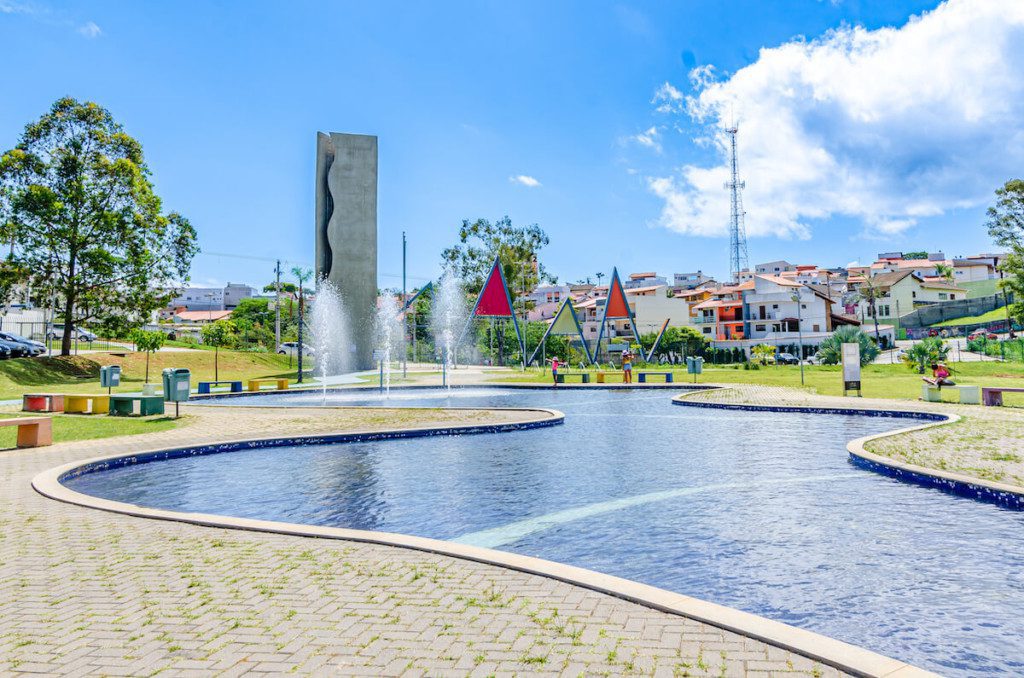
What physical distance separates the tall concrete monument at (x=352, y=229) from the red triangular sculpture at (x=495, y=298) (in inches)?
366

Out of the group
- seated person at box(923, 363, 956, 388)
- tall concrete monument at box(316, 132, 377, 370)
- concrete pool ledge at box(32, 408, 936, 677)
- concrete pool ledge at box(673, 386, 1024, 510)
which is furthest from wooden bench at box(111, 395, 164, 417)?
tall concrete monument at box(316, 132, 377, 370)

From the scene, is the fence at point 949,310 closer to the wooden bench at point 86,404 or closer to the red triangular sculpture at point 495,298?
the red triangular sculpture at point 495,298

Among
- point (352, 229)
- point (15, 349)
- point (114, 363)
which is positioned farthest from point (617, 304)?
point (15, 349)

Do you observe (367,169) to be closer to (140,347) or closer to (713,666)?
(140,347)

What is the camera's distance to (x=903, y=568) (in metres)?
6.01

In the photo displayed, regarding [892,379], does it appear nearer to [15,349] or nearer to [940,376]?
[940,376]

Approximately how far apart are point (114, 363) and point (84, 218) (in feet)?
34.3

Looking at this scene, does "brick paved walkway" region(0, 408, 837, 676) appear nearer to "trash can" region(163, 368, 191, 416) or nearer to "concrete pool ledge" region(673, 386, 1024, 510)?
"concrete pool ledge" region(673, 386, 1024, 510)

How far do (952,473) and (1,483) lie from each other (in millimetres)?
14167

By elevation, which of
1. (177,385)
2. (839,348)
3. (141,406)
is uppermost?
(839,348)

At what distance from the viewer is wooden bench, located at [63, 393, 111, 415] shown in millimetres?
20142

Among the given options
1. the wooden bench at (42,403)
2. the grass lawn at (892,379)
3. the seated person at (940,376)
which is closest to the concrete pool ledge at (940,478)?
the seated person at (940,376)

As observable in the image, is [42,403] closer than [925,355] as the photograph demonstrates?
Yes

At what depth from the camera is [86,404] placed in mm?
20406
